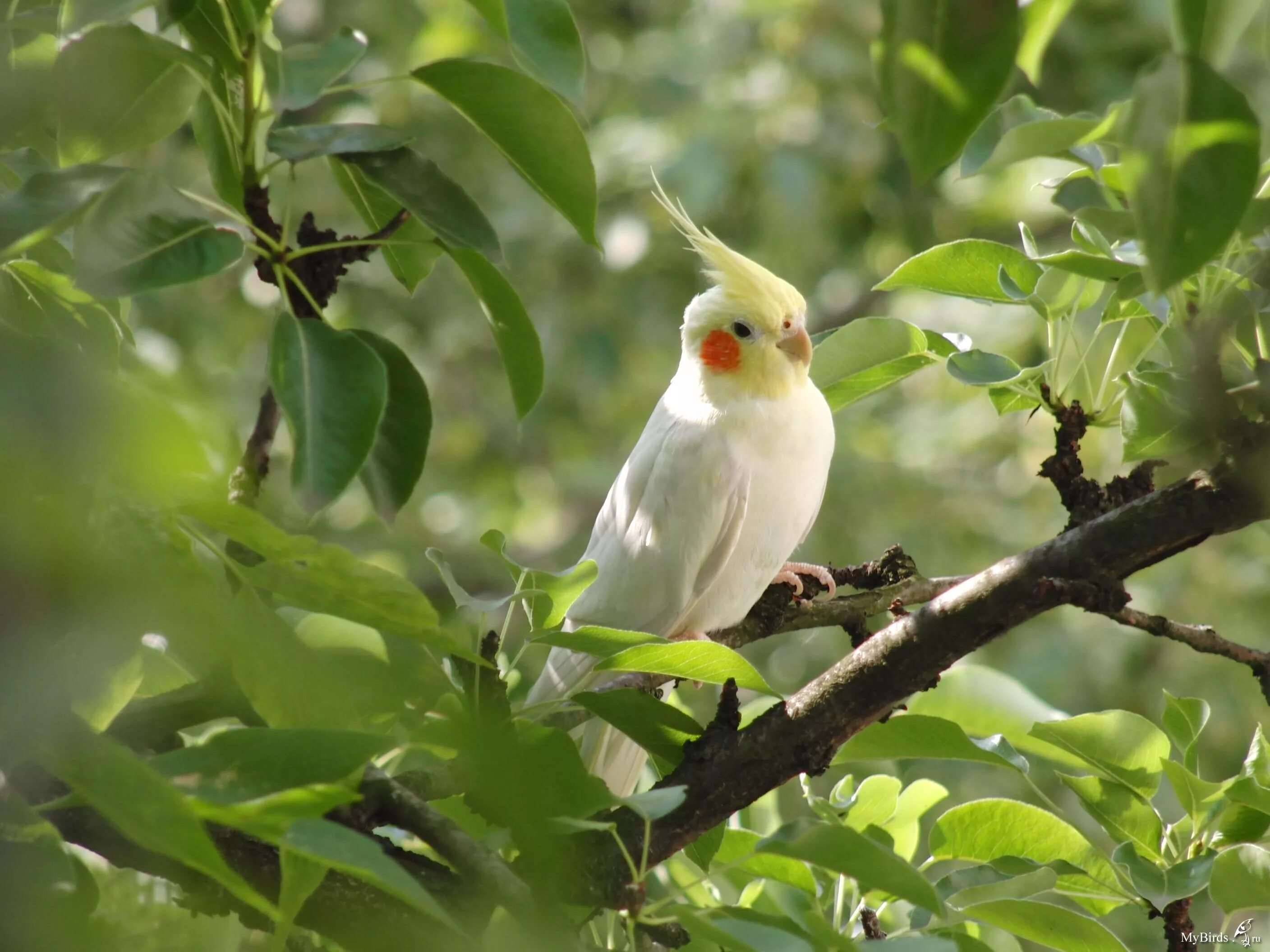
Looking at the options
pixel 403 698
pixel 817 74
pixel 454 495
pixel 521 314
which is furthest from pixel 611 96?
pixel 403 698

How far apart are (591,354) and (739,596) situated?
285cm

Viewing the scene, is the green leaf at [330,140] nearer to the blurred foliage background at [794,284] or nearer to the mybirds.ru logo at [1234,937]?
the mybirds.ru logo at [1234,937]

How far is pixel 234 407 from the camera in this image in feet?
17.5

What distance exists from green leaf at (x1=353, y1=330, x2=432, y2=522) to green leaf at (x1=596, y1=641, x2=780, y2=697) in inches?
10.8

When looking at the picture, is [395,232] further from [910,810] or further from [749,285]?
[749,285]

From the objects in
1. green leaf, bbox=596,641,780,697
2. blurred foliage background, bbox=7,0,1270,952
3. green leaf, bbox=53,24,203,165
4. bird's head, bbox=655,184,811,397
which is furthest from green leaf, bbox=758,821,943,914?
blurred foliage background, bbox=7,0,1270,952

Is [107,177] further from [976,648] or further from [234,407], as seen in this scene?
[234,407]

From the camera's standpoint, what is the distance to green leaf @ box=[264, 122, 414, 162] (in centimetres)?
112

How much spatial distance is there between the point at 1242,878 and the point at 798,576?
1.39 meters

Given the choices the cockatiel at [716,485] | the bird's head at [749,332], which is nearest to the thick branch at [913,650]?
the cockatiel at [716,485]

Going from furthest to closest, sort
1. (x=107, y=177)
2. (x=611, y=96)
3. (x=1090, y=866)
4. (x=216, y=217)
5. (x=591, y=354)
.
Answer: (x=611, y=96), (x=591, y=354), (x=1090, y=866), (x=216, y=217), (x=107, y=177)

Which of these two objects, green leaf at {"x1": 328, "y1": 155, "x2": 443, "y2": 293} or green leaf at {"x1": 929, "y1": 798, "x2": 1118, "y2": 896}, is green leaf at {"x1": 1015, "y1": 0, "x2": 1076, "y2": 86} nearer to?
green leaf at {"x1": 328, "y1": 155, "x2": 443, "y2": 293}

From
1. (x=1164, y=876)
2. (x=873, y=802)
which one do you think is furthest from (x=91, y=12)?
(x=1164, y=876)

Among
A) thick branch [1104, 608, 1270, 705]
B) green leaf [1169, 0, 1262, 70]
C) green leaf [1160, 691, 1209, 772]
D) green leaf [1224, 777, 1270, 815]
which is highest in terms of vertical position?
green leaf [1169, 0, 1262, 70]
